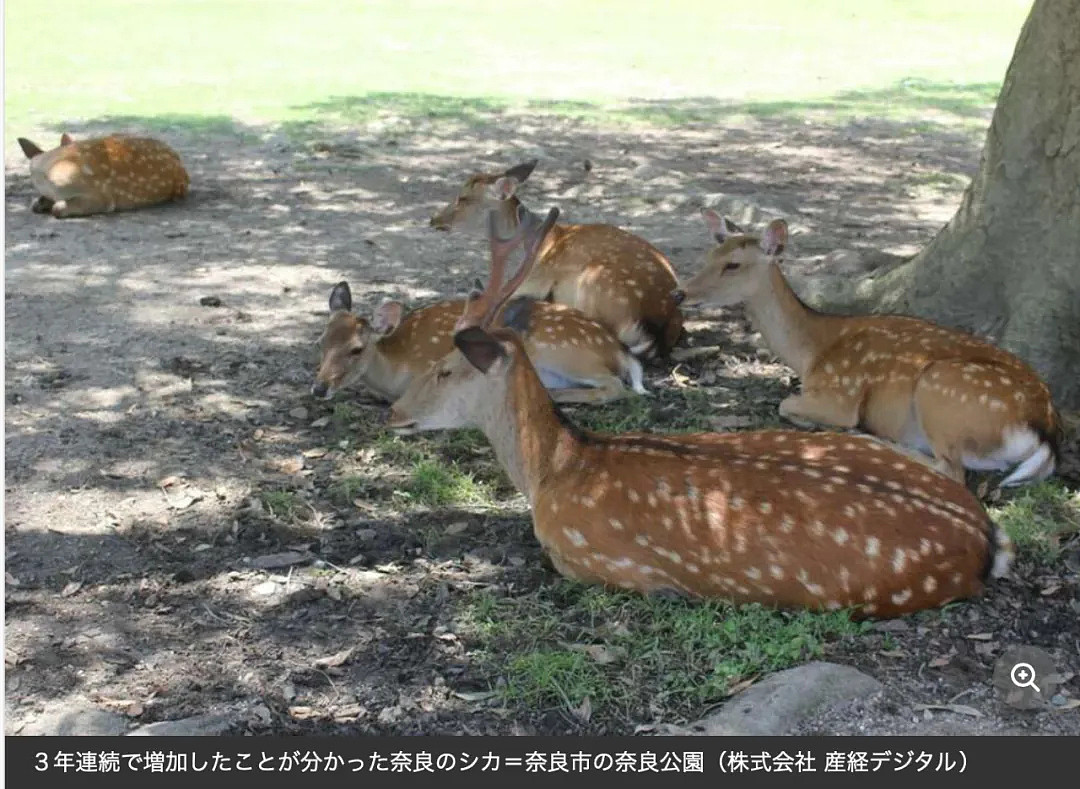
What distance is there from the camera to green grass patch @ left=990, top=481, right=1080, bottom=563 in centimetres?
490

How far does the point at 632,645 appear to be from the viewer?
4.31 m

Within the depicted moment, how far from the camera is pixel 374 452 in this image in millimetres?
5945

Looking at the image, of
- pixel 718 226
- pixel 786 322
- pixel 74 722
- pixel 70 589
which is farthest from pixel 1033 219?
pixel 74 722

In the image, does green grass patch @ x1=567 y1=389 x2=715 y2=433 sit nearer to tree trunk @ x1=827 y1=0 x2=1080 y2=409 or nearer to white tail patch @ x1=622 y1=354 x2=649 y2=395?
white tail patch @ x1=622 y1=354 x2=649 y2=395

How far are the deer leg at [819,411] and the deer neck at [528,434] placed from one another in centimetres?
159

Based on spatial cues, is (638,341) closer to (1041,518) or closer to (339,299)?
(339,299)

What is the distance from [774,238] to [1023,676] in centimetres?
307

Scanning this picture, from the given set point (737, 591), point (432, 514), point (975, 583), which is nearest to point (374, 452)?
point (432, 514)

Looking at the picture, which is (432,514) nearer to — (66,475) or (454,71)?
(66,475)

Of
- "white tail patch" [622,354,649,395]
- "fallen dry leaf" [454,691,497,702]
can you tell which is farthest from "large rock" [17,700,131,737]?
"white tail patch" [622,354,649,395]

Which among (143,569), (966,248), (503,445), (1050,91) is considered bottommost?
(143,569)

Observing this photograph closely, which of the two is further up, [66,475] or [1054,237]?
[1054,237]

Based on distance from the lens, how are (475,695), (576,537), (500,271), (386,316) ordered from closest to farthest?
(475,695)
(576,537)
(500,271)
(386,316)

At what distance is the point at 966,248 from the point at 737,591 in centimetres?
276
